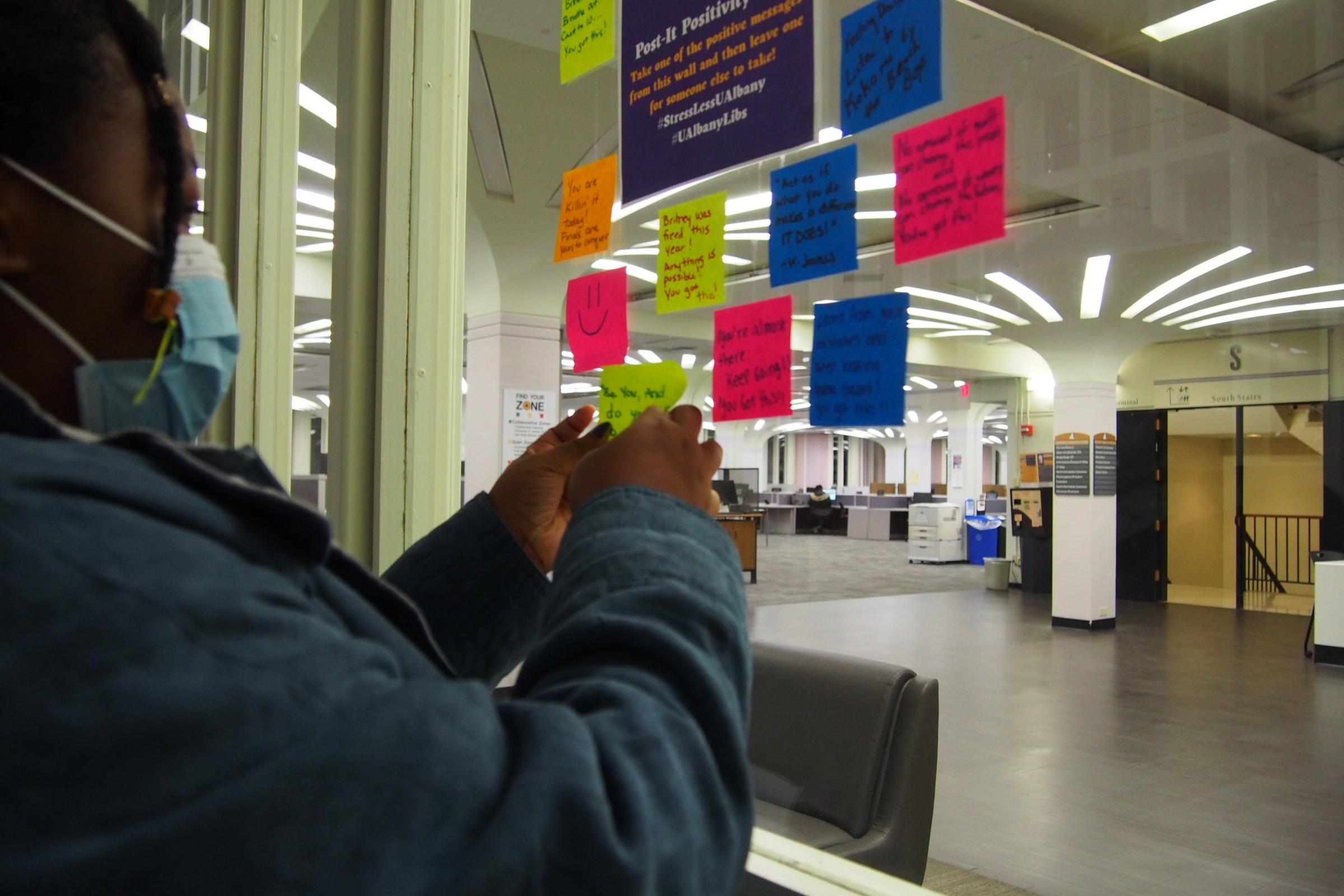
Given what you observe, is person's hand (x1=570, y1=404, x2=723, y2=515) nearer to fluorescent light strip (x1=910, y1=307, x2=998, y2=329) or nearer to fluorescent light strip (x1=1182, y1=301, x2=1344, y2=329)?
fluorescent light strip (x1=910, y1=307, x2=998, y2=329)

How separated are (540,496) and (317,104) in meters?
1.78

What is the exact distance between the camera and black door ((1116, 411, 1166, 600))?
7.92 meters

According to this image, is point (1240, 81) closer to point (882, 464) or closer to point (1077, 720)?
point (1077, 720)

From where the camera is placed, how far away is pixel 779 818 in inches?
89.5

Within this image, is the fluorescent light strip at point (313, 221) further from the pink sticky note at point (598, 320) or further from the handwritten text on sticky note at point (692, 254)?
the handwritten text on sticky note at point (692, 254)

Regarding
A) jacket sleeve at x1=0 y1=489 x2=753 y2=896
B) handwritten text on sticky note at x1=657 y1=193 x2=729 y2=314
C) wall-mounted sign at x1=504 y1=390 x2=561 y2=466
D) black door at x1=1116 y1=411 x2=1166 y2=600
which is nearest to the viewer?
jacket sleeve at x1=0 y1=489 x2=753 y2=896

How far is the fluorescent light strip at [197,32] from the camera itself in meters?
2.29

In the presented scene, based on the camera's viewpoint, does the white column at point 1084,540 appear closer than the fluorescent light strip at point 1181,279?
No

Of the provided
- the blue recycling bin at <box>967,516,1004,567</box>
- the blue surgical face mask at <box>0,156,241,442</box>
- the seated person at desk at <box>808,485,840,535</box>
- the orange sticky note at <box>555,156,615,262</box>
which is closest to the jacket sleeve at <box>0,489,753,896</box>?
the blue surgical face mask at <box>0,156,241,442</box>

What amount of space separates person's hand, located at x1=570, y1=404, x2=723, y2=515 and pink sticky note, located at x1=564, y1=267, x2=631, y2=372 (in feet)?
2.87

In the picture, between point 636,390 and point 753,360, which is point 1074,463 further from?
point 636,390

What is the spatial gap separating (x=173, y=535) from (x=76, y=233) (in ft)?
0.66

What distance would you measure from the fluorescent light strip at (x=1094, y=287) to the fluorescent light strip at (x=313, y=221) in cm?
354

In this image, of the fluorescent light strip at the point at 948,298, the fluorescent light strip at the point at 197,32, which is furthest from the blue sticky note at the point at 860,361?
the fluorescent light strip at the point at 197,32
